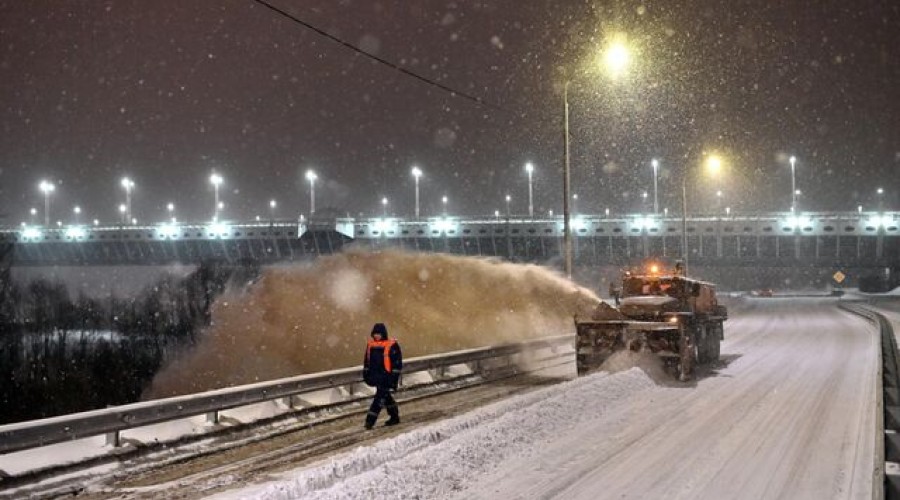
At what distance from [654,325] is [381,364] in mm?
8144

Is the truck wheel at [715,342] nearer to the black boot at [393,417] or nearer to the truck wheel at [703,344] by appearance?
the truck wheel at [703,344]

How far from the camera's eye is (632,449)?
420 inches

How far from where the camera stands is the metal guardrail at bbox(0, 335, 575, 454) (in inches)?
385

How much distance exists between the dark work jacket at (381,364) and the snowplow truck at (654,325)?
765cm

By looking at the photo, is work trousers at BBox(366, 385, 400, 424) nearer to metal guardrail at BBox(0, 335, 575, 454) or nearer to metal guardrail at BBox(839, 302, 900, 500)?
metal guardrail at BBox(0, 335, 575, 454)

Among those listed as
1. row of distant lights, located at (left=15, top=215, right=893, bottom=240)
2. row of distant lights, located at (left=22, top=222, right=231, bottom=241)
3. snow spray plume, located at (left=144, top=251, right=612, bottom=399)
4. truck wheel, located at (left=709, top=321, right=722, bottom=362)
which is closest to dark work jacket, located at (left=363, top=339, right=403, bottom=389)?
truck wheel, located at (left=709, top=321, right=722, bottom=362)

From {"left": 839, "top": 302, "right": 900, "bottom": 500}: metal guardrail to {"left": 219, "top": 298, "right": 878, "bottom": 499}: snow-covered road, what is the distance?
130mm

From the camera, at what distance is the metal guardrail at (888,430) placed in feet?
28.6

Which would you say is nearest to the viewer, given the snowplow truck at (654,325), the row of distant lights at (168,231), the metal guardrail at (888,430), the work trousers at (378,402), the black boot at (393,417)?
the metal guardrail at (888,430)

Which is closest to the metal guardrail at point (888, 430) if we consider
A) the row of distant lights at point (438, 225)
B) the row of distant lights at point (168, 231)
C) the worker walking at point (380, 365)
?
the worker walking at point (380, 365)

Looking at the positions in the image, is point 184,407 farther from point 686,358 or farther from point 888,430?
point 686,358

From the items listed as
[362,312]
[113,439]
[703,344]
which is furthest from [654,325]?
[362,312]

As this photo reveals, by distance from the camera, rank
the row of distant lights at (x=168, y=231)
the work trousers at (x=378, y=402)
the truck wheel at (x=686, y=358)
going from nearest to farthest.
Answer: the work trousers at (x=378, y=402)
the truck wheel at (x=686, y=358)
the row of distant lights at (x=168, y=231)

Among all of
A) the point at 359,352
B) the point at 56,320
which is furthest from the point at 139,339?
the point at 359,352
